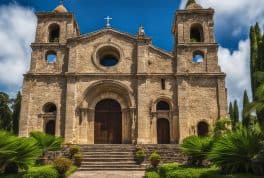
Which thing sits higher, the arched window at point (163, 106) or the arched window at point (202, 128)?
the arched window at point (163, 106)

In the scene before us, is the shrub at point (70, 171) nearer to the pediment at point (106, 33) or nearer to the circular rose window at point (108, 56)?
the circular rose window at point (108, 56)

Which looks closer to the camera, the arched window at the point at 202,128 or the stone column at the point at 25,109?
the stone column at the point at 25,109

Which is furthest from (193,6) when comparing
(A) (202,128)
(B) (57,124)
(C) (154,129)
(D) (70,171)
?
(D) (70,171)

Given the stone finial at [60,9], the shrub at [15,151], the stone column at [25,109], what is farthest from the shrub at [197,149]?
A: the stone finial at [60,9]

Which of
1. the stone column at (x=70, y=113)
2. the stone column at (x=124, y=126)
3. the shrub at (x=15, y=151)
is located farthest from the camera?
the stone column at (x=124, y=126)

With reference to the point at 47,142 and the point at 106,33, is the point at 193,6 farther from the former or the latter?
the point at 47,142

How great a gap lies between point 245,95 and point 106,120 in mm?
18674

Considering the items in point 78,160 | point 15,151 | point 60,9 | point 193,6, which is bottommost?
point 78,160

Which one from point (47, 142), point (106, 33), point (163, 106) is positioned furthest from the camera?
point (106, 33)

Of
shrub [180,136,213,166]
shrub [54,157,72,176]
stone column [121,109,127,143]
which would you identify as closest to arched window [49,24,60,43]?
stone column [121,109,127,143]

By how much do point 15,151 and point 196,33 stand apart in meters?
22.9

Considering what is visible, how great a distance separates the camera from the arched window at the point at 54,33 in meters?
31.9

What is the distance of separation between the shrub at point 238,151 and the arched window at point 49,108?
1873cm

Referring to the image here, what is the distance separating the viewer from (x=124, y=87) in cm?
2945
